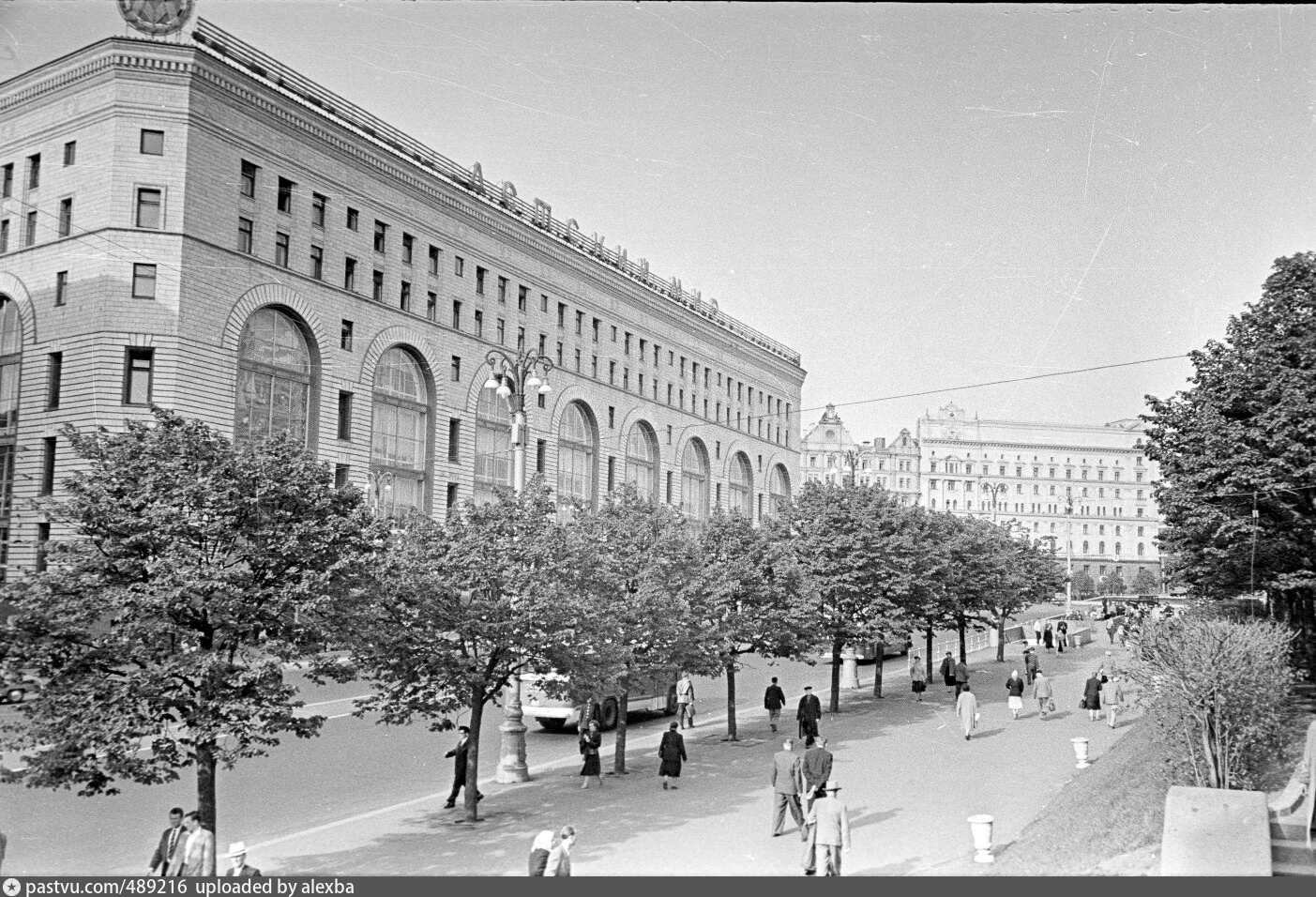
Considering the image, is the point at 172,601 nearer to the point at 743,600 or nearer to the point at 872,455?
the point at 743,600

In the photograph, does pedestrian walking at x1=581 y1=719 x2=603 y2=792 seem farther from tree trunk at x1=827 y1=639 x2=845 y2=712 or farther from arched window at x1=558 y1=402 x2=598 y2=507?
arched window at x1=558 y1=402 x2=598 y2=507

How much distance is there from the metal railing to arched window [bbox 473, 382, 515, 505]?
11374 millimetres

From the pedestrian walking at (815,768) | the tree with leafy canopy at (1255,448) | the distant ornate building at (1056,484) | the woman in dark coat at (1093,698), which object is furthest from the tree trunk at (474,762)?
the distant ornate building at (1056,484)

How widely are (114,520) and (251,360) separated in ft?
115

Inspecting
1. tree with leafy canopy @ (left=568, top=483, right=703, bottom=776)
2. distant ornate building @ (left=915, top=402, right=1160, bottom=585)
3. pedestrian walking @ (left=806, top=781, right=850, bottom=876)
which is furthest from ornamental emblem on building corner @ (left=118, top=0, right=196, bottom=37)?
distant ornate building @ (left=915, top=402, right=1160, bottom=585)

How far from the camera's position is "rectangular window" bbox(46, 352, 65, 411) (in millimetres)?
42969

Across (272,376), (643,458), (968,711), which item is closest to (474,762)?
(968,711)

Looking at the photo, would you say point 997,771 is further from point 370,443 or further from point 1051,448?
point 1051,448

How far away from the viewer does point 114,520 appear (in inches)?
538

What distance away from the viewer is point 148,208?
141ft

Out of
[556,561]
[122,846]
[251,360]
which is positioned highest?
[251,360]

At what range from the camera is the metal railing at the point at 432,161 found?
4600 cm

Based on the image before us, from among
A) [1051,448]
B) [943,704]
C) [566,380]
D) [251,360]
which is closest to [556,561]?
[943,704]

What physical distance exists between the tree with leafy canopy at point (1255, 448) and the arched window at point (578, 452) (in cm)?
4632
